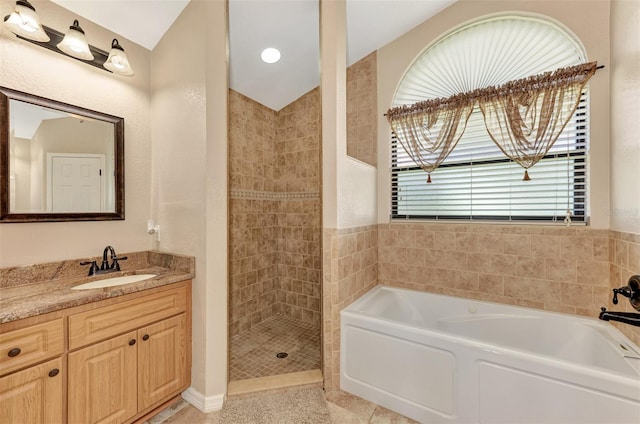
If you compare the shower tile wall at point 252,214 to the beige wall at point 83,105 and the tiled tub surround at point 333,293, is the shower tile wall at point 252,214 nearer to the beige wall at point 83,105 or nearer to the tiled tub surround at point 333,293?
the beige wall at point 83,105

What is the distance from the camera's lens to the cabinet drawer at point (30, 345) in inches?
43.8

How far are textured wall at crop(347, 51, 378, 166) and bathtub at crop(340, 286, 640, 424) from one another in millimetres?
1516

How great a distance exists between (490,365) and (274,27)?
114 inches

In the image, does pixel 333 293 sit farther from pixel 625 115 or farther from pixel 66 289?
pixel 625 115

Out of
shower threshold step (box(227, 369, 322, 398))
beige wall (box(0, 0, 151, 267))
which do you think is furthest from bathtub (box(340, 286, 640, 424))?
beige wall (box(0, 0, 151, 267))

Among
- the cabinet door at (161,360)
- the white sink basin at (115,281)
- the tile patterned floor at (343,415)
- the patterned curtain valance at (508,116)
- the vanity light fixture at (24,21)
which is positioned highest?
the vanity light fixture at (24,21)

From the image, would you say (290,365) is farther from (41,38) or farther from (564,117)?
(564,117)

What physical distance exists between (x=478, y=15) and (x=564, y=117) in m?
1.15

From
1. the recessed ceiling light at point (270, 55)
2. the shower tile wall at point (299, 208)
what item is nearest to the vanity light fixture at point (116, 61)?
the recessed ceiling light at point (270, 55)

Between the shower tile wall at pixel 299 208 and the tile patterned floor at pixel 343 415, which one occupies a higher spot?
the shower tile wall at pixel 299 208

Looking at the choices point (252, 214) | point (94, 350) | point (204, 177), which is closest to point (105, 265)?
point (94, 350)

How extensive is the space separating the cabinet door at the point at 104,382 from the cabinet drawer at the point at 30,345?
106 millimetres

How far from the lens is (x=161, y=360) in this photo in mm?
1661

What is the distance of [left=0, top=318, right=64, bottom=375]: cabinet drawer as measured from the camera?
3.65ft
